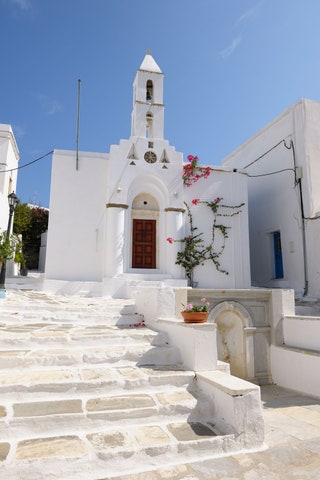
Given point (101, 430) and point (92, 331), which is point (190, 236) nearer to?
point (92, 331)

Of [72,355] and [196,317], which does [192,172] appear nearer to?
[196,317]

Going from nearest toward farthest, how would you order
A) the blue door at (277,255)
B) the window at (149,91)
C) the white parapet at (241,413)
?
the white parapet at (241,413) < the window at (149,91) < the blue door at (277,255)

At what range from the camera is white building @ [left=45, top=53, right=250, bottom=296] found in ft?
37.0

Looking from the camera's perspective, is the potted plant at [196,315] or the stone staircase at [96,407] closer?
the stone staircase at [96,407]

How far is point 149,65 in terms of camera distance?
13.0 m

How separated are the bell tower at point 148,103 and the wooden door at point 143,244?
333 centimetres

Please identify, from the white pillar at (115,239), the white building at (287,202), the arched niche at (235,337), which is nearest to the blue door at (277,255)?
the white building at (287,202)

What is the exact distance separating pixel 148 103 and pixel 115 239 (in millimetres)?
5395

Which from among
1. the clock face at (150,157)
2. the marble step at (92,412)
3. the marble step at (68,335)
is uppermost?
the clock face at (150,157)

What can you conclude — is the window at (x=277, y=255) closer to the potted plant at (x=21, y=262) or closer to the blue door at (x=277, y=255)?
the blue door at (x=277, y=255)

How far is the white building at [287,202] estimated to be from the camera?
12.0 metres

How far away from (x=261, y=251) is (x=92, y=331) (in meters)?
10.6

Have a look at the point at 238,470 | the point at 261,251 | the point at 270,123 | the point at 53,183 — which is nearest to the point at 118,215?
the point at 53,183

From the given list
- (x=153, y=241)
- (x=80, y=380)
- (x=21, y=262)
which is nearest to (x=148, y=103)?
(x=153, y=241)
